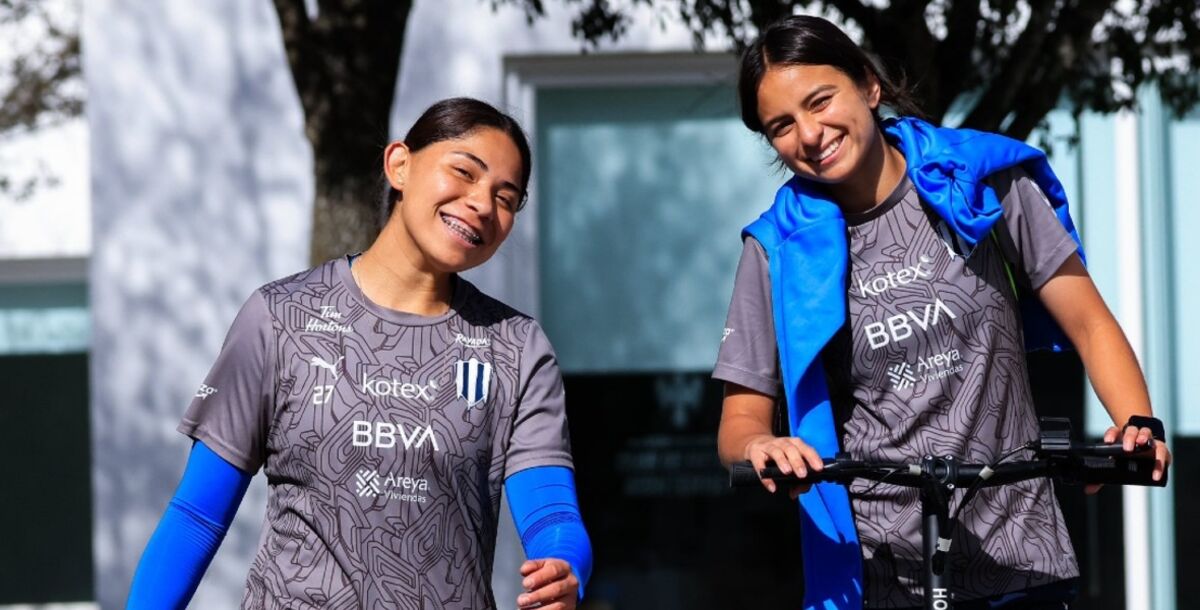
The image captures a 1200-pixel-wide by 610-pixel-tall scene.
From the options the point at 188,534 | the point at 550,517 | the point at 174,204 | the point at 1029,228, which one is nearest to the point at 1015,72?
the point at 1029,228

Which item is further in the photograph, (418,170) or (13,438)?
(13,438)

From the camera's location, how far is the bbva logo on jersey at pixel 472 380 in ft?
10.0

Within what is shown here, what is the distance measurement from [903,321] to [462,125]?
3.13 feet

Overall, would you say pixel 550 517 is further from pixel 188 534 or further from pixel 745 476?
pixel 188 534

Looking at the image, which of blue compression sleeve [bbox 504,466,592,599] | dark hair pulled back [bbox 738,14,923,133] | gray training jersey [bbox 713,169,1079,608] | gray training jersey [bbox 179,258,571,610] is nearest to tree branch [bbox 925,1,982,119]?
dark hair pulled back [bbox 738,14,923,133]

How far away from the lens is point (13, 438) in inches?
337

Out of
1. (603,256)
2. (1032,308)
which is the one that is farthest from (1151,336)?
(1032,308)

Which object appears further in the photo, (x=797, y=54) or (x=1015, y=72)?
(x=1015, y=72)

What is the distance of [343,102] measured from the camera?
521 centimetres

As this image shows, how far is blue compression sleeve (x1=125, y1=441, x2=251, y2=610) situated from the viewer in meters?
2.98

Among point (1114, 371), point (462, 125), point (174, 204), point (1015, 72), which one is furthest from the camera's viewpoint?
point (174, 204)

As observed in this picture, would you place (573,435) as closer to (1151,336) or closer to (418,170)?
(1151,336)

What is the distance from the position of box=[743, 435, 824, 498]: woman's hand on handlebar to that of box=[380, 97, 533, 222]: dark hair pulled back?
754 millimetres

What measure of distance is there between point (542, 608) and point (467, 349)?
584mm
